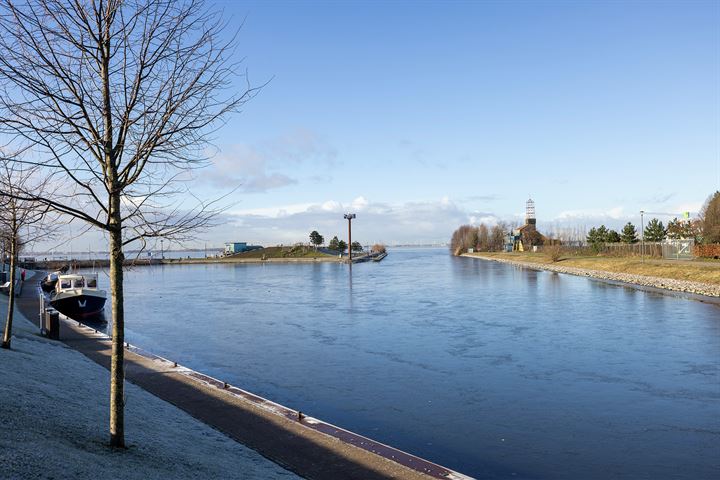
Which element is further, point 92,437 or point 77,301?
point 77,301

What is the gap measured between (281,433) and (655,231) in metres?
90.3

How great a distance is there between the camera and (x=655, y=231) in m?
87.0

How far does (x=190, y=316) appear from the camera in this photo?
112 feet

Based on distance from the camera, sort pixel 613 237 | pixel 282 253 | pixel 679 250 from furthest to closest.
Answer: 1. pixel 282 253
2. pixel 613 237
3. pixel 679 250

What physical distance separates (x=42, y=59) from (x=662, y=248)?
257 ft

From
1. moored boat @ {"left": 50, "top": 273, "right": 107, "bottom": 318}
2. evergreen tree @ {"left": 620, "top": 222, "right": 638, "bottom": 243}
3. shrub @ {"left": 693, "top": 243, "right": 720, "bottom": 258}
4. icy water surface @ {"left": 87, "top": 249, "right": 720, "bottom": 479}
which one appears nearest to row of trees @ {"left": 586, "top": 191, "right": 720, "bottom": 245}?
evergreen tree @ {"left": 620, "top": 222, "right": 638, "bottom": 243}

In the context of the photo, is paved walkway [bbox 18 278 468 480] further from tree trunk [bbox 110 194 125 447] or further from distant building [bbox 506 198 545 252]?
distant building [bbox 506 198 545 252]

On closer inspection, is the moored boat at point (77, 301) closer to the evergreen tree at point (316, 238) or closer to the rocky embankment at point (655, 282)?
the rocky embankment at point (655, 282)

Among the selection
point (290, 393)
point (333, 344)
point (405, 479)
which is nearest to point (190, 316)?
point (333, 344)

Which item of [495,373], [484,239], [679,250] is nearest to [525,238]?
[484,239]

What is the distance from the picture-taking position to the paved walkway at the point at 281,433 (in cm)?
881

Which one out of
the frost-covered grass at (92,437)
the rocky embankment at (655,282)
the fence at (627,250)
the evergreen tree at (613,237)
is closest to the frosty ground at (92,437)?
the frost-covered grass at (92,437)

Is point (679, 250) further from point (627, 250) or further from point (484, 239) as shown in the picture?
point (484, 239)

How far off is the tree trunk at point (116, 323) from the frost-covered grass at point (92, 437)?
1.09ft
